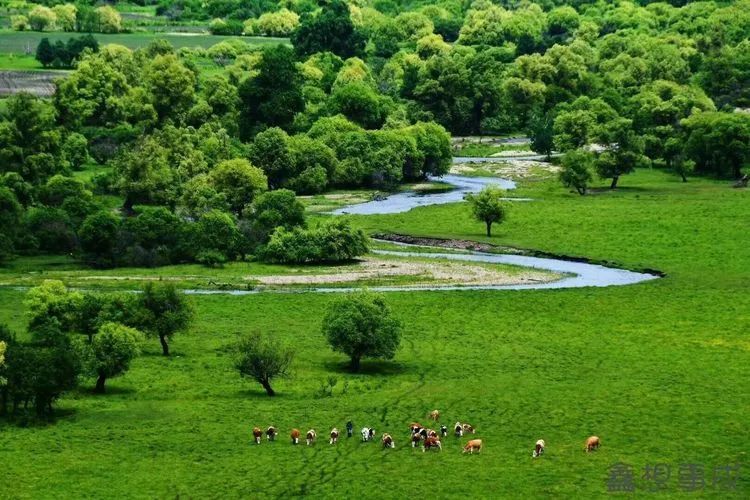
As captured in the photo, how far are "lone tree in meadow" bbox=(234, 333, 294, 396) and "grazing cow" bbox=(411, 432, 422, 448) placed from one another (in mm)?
11094

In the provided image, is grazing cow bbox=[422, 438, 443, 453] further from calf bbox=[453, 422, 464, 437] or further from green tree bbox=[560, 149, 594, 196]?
green tree bbox=[560, 149, 594, 196]

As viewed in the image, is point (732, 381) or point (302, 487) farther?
point (732, 381)

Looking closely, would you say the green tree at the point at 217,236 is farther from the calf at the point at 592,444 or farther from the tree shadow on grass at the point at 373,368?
the calf at the point at 592,444

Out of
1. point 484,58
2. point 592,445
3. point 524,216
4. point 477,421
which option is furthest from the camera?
point 484,58

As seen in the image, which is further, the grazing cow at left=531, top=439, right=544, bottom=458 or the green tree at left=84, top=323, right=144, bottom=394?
the green tree at left=84, top=323, right=144, bottom=394

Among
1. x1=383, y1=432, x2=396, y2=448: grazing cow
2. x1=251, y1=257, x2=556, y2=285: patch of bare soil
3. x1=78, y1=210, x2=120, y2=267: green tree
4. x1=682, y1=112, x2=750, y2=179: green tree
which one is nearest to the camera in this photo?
x1=383, y1=432, x2=396, y2=448: grazing cow

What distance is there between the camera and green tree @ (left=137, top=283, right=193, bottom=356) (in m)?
79.0

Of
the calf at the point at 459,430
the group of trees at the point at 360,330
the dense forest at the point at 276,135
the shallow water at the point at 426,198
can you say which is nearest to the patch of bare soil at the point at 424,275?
the dense forest at the point at 276,135

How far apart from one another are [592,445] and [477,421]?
7090 mm

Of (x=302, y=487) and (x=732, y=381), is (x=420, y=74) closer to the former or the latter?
(x=732, y=381)

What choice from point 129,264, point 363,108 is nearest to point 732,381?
point 129,264

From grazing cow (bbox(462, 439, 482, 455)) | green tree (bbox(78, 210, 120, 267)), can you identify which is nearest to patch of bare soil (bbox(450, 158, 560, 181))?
green tree (bbox(78, 210, 120, 267))

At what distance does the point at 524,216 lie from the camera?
422 feet

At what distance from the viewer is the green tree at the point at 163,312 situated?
79.0 meters
